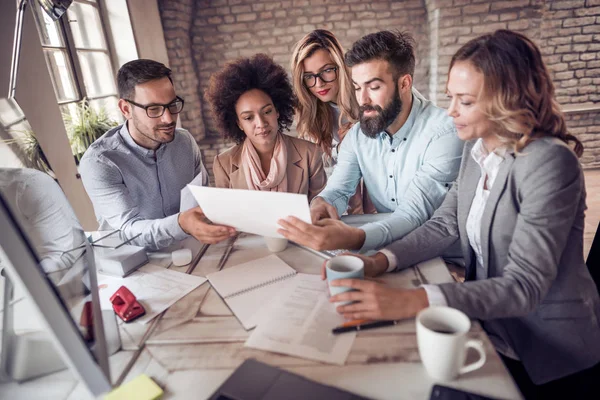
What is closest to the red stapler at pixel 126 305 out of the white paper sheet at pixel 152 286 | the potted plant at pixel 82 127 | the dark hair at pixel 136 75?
the white paper sheet at pixel 152 286

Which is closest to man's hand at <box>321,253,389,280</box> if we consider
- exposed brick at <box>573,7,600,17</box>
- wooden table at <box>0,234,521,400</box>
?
wooden table at <box>0,234,521,400</box>

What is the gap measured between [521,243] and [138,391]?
0.87 metres

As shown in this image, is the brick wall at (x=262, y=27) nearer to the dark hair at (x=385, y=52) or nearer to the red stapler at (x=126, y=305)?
the dark hair at (x=385, y=52)

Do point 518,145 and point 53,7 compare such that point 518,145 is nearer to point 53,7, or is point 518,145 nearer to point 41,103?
point 53,7

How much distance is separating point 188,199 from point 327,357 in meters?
1.00

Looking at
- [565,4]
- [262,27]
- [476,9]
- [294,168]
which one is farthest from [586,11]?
[294,168]

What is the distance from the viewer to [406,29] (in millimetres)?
4016

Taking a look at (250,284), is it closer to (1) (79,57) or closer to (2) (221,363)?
(2) (221,363)

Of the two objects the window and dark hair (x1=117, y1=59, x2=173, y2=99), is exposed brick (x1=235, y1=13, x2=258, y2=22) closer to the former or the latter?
the window

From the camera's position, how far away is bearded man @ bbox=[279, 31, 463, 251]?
143 cm

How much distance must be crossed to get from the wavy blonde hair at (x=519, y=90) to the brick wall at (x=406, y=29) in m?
3.18

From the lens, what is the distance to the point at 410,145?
5.33ft

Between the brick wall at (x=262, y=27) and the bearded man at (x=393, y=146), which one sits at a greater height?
the brick wall at (x=262, y=27)

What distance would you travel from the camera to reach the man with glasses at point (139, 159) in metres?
1.70
